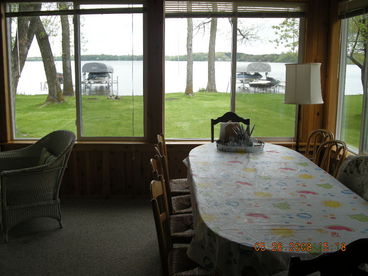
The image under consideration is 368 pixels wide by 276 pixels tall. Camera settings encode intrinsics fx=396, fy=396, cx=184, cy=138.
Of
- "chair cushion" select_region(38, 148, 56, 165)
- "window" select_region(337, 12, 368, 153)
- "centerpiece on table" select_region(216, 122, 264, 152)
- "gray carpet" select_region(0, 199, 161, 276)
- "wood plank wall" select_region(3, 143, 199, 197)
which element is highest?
"window" select_region(337, 12, 368, 153)

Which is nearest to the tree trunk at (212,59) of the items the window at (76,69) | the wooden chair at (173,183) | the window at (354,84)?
the window at (76,69)

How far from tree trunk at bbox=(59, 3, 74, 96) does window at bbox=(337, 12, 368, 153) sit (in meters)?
3.07

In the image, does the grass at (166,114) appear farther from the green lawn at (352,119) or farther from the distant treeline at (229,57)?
the green lawn at (352,119)

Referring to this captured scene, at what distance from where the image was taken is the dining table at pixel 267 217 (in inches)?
62.9

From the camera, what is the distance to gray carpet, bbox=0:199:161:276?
3.01 m

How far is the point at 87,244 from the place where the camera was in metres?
3.42

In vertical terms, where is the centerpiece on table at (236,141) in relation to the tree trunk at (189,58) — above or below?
below

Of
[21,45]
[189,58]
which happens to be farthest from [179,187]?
[21,45]

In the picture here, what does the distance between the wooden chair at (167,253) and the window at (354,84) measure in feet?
7.98

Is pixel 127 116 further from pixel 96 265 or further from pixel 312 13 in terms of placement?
pixel 312 13

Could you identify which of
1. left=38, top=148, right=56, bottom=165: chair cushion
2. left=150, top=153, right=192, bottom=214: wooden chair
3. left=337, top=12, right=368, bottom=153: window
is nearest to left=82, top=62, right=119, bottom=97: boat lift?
left=38, top=148, right=56, bottom=165: chair cushion

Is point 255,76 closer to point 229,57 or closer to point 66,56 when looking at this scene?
point 229,57

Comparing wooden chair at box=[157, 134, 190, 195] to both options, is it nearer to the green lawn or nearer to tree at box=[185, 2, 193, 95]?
tree at box=[185, 2, 193, 95]

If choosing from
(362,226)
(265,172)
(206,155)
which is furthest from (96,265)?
(362,226)
